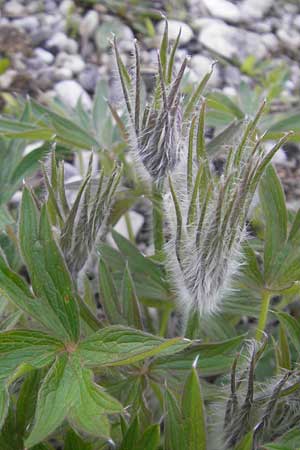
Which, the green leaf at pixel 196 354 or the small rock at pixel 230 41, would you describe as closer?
the green leaf at pixel 196 354

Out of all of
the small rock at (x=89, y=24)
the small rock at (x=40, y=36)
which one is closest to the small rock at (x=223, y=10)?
the small rock at (x=89, y=24)

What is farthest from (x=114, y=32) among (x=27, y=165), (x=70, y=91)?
(x=27, y=165)

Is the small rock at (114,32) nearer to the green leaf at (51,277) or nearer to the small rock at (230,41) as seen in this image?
the small rock at (230,41)

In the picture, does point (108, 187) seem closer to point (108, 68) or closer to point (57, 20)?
point (108, 68)

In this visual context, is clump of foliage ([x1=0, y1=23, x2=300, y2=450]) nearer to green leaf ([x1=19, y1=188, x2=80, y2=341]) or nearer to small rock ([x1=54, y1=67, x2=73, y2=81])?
green leaf ([x1=19, y1=188, x2=80, y2=341])

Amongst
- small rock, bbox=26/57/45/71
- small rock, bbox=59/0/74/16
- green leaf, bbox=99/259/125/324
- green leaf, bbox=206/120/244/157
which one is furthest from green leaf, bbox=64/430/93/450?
small rock, bbox=59/0/74/16

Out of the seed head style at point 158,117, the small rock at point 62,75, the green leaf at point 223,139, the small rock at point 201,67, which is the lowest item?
the small rock at point 62,75

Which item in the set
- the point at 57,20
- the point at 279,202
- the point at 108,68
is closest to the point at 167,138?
the point at 279,202
